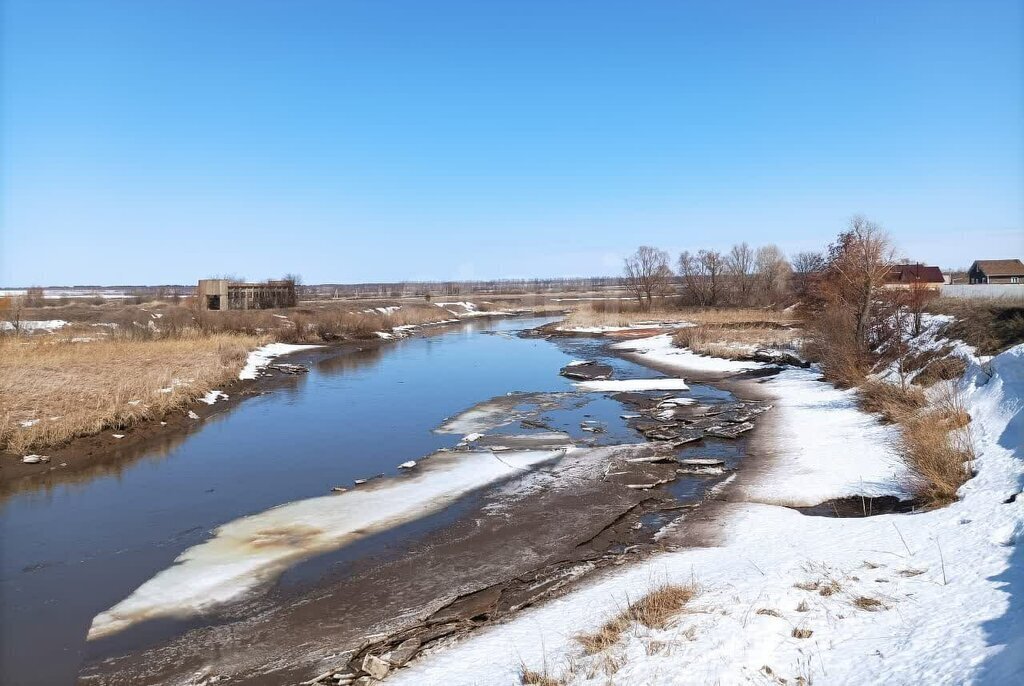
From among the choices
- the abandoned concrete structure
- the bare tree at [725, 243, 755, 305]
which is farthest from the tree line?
the abandoned concrete structure

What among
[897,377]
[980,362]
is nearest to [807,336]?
[897,377]

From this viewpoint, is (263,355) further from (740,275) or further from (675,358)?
(740,275)

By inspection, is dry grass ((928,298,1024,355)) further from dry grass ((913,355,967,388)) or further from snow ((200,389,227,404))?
snow ((200,389,227,404))

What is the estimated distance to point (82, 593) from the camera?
29.6 ft

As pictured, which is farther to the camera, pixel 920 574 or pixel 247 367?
pixel 247 367

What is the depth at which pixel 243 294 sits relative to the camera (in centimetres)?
5775

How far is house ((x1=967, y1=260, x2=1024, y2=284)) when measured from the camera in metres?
53.6

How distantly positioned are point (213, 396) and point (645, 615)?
22.0 metres

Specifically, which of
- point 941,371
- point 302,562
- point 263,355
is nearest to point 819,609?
point 302,562

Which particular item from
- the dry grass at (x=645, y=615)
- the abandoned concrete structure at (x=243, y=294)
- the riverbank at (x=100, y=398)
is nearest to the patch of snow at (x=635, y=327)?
the abandoned concrete structure at (x=243, y=294)

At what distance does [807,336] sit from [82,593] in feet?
103

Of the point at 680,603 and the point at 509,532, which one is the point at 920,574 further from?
the point at 509,532

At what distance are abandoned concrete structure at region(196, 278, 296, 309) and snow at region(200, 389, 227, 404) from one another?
31.8 metres

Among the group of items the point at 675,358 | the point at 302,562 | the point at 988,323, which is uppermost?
the point at 988,323
